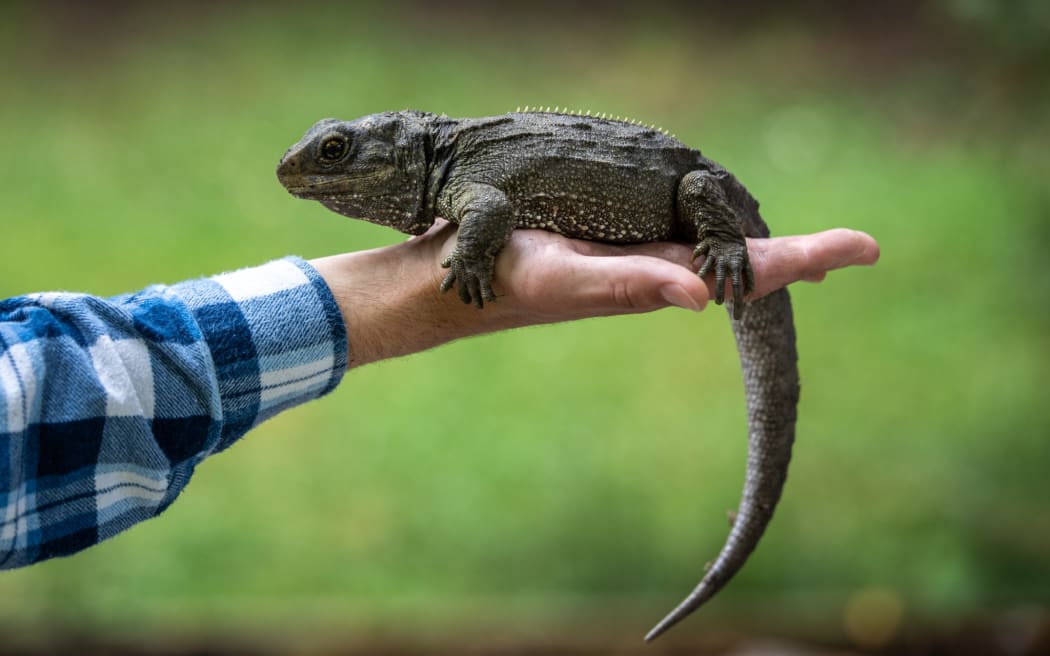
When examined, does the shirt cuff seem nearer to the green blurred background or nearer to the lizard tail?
the lizard tail

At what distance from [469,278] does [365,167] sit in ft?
1.22

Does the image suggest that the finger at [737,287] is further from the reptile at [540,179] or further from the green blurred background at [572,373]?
the green blurred background at [572,373]

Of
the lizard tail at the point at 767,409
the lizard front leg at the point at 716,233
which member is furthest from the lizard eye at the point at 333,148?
the lizard tail at the point at 767,409

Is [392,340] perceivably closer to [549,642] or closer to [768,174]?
[549,642]

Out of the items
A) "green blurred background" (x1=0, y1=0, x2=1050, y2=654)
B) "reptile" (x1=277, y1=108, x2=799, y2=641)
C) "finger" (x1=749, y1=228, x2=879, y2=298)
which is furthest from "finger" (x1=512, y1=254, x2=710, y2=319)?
"green blurred background" (x1=0, y1=0, x2=1050, y2=654)

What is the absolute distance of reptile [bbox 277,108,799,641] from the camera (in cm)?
204

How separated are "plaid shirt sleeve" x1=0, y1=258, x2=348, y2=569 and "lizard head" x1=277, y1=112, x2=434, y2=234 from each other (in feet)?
0.68

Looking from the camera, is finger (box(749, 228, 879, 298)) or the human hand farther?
finger (box(749, 228, 879, 298))

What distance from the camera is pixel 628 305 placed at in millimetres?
1878

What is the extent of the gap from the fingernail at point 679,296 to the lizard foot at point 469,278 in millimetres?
357

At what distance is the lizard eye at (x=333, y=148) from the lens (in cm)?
207

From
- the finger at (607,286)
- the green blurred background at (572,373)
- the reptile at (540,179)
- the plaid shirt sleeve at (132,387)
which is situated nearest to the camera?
the plaid shirt sleeve at (132,387)

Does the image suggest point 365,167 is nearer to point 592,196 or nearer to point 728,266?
point 592,196

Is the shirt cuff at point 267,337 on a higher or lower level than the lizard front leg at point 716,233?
lower
